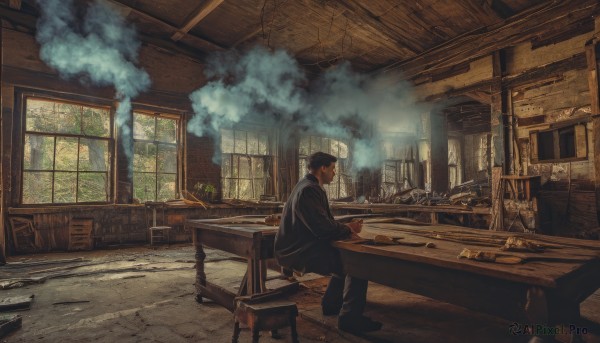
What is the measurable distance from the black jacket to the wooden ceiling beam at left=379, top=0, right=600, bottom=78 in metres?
6.57

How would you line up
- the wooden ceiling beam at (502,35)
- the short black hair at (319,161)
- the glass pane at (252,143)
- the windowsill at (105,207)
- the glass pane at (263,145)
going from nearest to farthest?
1. the short black hair at (319,161)
2. the wooden ceiling beam at (502,35)
3. the windowsill at (105,207)
4. the glass pane at (252,143)
5. the glass pane at (263,145)

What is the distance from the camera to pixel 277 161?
10.8 metres

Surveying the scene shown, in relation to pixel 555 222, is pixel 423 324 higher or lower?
lower

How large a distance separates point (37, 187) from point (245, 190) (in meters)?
5.08

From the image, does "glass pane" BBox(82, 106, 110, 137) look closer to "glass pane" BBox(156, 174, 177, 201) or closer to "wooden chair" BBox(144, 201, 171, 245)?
"glass pane" BBox(156, 174, 177, 201)

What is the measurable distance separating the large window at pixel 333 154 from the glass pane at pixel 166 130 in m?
4.01

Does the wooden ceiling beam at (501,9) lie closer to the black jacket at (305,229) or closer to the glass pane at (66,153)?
the black jacket at (305,229)

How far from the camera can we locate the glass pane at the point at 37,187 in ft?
23.7

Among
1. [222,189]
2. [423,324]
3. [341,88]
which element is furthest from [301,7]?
[423,324]

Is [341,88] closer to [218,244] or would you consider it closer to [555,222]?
[555,222]

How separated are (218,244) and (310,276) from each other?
2.07 metres

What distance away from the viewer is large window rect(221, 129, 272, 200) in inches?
395

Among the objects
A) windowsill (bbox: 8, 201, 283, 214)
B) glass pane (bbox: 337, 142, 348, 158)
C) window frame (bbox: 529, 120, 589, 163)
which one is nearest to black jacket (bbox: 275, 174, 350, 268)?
window frame (bbox: 529, 120, 589, 163)

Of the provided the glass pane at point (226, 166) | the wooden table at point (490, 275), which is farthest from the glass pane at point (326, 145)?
the wooden table at point (490, 275)
